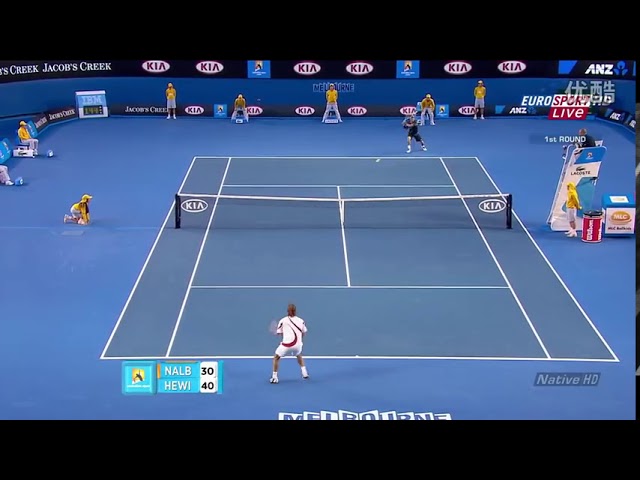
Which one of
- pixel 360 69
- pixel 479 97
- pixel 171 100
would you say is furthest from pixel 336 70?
pixel 171 100

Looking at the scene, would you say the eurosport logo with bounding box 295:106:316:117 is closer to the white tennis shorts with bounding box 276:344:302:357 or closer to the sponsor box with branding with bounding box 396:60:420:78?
the sponsor box with branding with bounding box 396:60:420:78

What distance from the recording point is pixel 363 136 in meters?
38.5

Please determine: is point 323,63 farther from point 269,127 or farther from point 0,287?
point 0,287

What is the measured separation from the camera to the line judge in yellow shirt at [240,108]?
40.9m

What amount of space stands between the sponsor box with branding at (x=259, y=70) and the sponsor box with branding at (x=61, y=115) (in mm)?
7970

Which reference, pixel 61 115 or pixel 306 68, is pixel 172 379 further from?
pixel 306 68

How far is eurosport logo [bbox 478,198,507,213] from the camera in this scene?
2700 centimetres

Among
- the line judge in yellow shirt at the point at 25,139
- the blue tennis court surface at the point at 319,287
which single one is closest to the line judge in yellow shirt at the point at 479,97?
the blue tennis court surface at the point at 319,287

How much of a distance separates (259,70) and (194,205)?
53.0ft

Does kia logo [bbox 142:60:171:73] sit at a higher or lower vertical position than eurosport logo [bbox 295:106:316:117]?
higher

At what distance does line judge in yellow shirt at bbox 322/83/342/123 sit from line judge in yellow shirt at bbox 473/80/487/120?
6.15 metres

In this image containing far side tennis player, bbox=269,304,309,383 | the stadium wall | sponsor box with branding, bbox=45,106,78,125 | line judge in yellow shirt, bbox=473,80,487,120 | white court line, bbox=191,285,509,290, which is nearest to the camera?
far side tennis player, bbox=269,304,309,383

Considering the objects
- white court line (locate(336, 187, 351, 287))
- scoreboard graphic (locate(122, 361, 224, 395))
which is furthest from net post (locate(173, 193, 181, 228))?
scoreboard graphic (locate(122, 361, 224, 395))

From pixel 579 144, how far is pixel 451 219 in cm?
404
